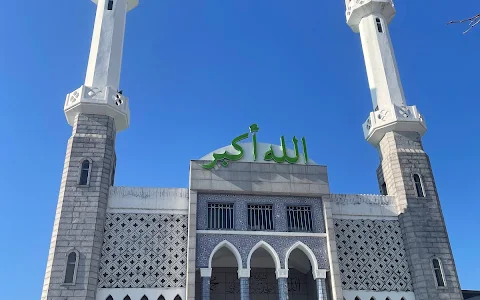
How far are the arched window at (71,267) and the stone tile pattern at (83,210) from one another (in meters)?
0.11

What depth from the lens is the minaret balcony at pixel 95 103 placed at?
15734 millimetres

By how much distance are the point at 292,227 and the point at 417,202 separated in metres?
4.60

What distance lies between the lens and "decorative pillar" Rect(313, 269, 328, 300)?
549 inches

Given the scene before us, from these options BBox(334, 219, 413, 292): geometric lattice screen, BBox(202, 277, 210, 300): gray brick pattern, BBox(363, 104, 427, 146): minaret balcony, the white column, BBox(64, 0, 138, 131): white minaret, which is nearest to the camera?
BBox(202, 277, 210, 300): gray brick pattern

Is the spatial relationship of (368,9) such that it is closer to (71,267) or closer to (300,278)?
(300,278)

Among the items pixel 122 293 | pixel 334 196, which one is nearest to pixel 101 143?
pixel 122 293

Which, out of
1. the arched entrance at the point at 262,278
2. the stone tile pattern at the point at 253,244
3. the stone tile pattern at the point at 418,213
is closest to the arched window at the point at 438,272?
the stone tile pattern at the point at 418,213

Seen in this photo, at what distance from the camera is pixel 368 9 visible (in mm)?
20281

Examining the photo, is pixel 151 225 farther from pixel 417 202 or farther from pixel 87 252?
pixel 417 202

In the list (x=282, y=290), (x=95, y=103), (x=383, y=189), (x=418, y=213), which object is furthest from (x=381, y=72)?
(x=95, y=103)

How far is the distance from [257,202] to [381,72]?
8.02 m

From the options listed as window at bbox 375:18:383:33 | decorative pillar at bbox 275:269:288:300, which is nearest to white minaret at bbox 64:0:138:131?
decorative pillar at bbox 275:269:288:300

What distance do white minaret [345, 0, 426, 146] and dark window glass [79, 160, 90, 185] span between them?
10455mm

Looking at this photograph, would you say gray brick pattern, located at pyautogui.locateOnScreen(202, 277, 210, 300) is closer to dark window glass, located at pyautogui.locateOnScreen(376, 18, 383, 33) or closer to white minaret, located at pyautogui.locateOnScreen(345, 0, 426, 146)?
white minaret, located at pyautogui.locateOnScreen(345, 0, 426, 146)
